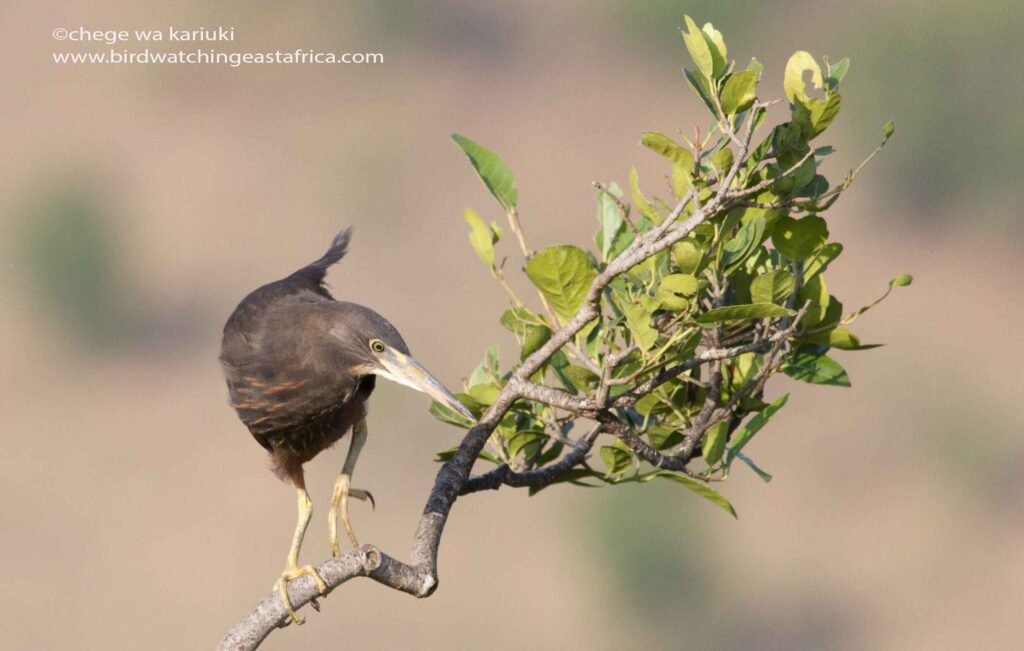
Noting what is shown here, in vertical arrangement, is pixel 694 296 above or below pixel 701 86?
below

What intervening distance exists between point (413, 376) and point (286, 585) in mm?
643

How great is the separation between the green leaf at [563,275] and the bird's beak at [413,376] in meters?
0.40

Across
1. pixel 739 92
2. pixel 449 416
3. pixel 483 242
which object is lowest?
pixel 449 416

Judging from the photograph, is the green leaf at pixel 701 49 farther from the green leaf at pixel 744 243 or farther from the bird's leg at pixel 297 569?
the bird's leg at pixel 297 569

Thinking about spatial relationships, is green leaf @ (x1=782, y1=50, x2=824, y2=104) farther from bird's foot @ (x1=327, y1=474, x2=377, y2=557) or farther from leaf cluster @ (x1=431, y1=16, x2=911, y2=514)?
bird's foot @ (x1=327, y1=474, x2=377, y2=557)

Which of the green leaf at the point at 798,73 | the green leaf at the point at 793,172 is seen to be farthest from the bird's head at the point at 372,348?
the green leaf at the point at 798,73

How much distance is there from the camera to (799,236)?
3248 mm

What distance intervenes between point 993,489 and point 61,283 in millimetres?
18828

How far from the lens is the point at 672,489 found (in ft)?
67.9

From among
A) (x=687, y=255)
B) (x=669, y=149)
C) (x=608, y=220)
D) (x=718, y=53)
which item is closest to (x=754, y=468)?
(x=608, y=220)

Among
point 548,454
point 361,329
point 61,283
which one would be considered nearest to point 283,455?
point 361,329

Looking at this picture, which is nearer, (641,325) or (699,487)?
(641,325)

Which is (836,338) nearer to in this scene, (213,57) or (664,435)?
(664,435)

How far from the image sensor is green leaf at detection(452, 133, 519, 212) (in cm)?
343
